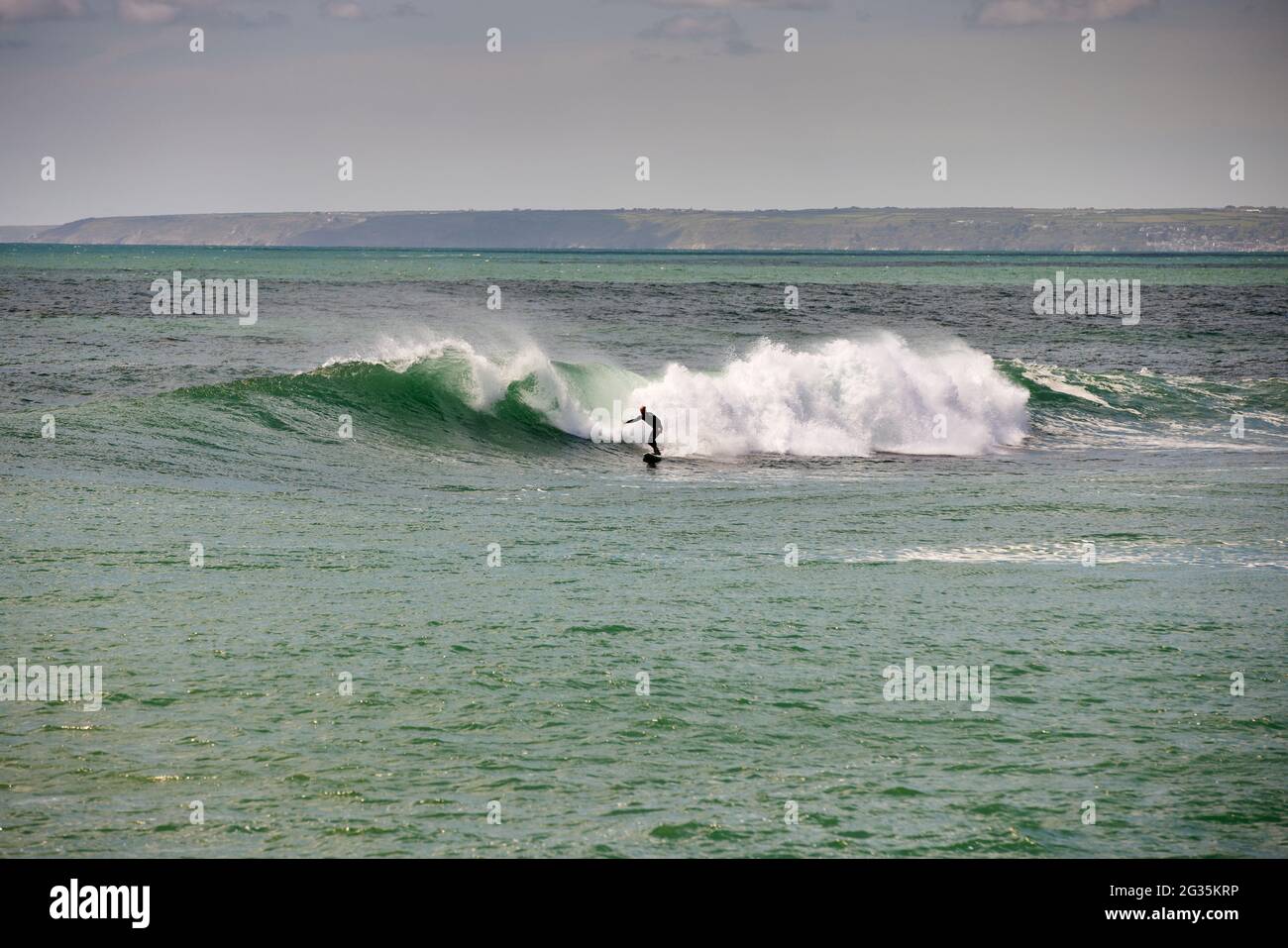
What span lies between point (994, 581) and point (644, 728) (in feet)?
18.2

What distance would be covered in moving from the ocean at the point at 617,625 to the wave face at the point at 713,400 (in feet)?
0.44

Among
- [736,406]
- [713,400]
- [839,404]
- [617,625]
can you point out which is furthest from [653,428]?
→ [617,625]

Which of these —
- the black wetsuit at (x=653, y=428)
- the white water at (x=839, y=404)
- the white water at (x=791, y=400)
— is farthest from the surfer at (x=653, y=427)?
the white water at (x=839, y=404)

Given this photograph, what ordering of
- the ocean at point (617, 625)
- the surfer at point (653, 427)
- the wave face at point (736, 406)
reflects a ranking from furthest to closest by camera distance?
the wave face at point (736, 406)
the surfer at point (653, 427)
the ocean at point (617, 625)

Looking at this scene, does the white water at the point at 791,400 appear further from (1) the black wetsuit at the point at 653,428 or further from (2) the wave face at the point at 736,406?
(1) the black wetsuit at the point at 653,428

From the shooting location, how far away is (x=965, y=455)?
25312 millimetres

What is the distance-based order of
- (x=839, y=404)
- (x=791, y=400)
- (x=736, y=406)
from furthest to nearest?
(x=839, y=404) < (x=791, y=400) < (x=736, y=406)

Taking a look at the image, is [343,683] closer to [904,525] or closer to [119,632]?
[119,632]

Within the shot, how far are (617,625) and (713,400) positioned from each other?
55.8ft

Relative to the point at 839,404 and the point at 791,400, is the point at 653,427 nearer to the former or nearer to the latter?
the point at 791,400

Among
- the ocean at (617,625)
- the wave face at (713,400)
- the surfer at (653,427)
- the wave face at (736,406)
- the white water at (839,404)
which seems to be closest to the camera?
the ocean at (617,625)

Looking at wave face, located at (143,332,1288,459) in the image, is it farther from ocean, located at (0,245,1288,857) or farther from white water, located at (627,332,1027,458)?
ocean, located at (0,245,1288,857)

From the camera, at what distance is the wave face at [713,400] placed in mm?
25328

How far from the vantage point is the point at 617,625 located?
35.8ft
